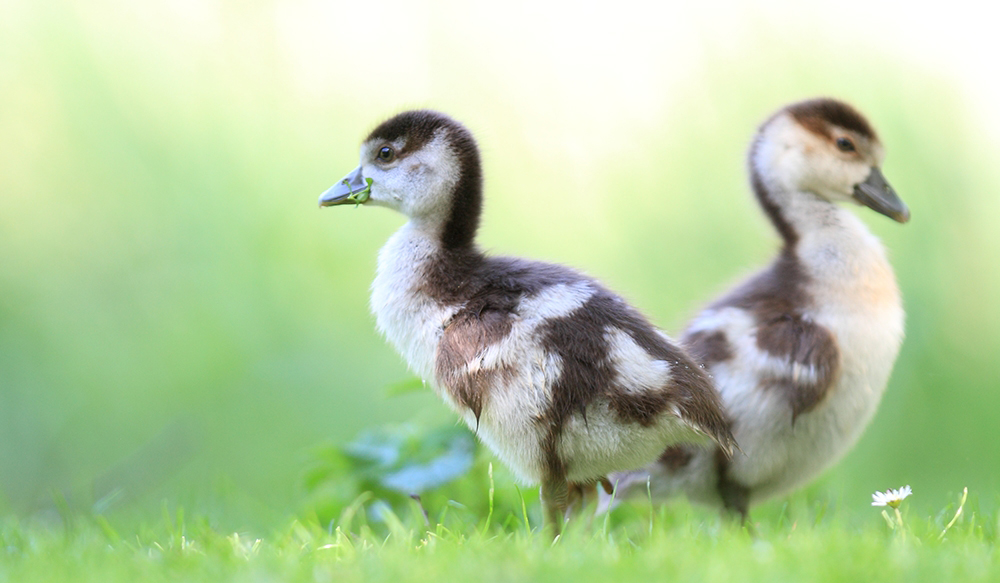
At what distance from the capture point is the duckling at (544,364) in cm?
→ 297

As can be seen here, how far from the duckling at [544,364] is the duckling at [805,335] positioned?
0.47 meters

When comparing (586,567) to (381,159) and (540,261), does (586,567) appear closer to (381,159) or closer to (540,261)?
(540,261)

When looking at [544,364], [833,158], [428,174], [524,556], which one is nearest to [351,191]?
[428,174]

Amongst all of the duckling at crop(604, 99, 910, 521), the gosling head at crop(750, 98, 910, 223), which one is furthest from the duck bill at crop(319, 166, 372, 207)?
the gosling head at crop(750, 98, 910, 223)

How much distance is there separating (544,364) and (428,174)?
0.83m

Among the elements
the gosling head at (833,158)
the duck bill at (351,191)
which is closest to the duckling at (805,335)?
the gosling head at (833,158)

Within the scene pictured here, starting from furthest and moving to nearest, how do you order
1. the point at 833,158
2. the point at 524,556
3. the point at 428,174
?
the point at 833,158 < the point at 428,174 < the point at 524,556

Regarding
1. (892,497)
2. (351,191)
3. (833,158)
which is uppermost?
(351,191)

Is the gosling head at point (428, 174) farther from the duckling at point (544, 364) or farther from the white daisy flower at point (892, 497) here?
the white daisy flower at point (892, 497)

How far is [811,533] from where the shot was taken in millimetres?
2783

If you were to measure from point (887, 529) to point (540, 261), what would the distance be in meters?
1.36

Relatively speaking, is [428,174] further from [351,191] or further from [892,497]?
[892,497]

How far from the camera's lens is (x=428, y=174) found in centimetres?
345


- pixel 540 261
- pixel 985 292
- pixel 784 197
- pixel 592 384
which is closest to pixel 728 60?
pixel 985 292
